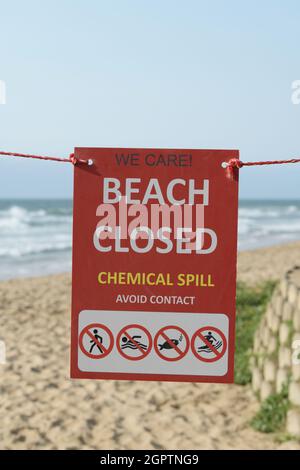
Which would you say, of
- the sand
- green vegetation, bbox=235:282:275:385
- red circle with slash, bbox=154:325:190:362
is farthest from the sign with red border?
green vegetation, bbox=235:282:275:385

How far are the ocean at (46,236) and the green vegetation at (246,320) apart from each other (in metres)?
8.48

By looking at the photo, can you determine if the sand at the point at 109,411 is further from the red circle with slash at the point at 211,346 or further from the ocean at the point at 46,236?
the ocean at the point at 46,236

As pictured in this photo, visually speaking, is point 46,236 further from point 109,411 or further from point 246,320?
point 109,411

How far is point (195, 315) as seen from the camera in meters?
2.37

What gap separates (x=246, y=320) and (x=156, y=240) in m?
5.76

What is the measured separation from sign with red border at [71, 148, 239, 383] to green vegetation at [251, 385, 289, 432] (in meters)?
3.16

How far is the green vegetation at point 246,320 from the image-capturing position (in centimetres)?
663

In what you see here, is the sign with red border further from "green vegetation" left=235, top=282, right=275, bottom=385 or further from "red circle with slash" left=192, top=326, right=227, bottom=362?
"green vegetation" left=235, top=282, right=275, bottom=385

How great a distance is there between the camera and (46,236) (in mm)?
24859

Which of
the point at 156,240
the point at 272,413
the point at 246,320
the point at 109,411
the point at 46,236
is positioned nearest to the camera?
the point at 156,240

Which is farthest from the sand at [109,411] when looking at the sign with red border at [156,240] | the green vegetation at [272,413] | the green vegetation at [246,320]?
the sign with red border at [156,240]

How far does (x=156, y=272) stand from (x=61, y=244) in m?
19.9

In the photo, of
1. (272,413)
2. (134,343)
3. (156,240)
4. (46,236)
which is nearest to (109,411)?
(272,413)
